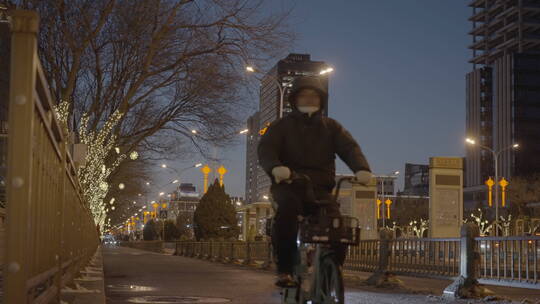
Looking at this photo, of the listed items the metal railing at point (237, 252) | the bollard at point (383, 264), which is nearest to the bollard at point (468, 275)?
the bollard at point (383, 264)

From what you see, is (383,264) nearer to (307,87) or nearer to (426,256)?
(426,256)

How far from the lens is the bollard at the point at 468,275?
37.4 ft

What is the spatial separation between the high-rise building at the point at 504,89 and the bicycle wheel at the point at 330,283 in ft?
394

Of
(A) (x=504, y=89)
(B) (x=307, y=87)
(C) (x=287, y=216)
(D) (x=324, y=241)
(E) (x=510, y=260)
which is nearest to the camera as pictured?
(D) (x=324, y=241)

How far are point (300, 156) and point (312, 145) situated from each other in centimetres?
13

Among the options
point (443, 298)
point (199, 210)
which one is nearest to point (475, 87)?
point (199, 210)

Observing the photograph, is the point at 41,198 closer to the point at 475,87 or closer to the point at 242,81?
the point at 242,81

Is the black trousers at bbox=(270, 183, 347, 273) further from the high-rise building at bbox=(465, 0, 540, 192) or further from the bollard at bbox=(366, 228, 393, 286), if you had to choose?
the high-rise building at bbox=(465, 0, 540, 192)

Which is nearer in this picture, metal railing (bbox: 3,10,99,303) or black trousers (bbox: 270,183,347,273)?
metal railing (bbox: 3,10,99,303)

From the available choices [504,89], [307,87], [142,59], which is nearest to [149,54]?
[142,59]

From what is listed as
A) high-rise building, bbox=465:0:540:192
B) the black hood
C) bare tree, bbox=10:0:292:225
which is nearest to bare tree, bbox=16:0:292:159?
bare tree, bbox=10:0:292:225

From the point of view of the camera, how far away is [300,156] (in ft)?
19.1

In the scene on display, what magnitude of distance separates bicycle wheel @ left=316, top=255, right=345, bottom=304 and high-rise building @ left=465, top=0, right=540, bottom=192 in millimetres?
120165

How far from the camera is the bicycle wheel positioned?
5.06 m
